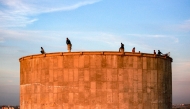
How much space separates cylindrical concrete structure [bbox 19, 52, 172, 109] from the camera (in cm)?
1997

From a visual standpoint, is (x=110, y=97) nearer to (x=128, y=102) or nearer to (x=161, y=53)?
(x=128, y=102)

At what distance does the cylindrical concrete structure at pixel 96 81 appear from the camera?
1997cm

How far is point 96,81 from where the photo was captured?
20.0 metres

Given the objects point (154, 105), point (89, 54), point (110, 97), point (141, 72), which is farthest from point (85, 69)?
point (154, 105)

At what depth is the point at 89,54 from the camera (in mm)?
20297

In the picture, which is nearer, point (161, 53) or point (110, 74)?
point (110, 74)

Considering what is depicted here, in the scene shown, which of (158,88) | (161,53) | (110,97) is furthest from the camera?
(161,53)

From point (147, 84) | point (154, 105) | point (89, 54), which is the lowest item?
point (154, 105)

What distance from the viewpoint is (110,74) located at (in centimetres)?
2017

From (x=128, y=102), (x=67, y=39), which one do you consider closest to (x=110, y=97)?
(x=128, y=102)

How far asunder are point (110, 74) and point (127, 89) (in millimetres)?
1513

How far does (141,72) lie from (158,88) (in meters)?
1.91

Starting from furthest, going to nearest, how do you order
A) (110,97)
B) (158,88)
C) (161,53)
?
(161,53)
(158,88)
(110,97)

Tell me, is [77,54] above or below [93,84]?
above
